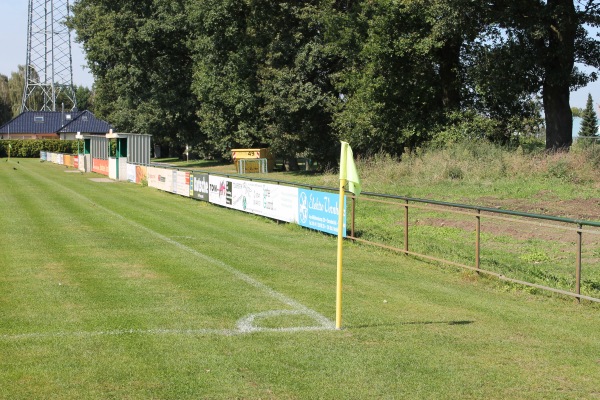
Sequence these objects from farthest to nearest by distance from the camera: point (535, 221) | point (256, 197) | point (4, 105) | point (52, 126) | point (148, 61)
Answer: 1. point (4, 105)
2. point (52, 126)
3. point (148, 61)
4. point (256, 197)
5. point (535, 221)

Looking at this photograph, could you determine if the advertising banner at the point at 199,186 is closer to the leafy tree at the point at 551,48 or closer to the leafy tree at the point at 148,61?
the leafy tree at the point at 551,48

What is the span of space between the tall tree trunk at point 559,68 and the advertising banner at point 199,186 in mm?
14276

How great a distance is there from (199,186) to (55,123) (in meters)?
89.2

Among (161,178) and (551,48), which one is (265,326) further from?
(161,178)

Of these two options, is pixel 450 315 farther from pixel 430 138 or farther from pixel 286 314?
pixel 430 138

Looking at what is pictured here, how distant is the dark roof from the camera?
102062 mm

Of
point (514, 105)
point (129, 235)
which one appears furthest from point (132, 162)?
point (129, 235)

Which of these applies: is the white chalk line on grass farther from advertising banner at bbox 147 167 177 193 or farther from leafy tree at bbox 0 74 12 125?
leafy tree at bbox 0 74 12 125

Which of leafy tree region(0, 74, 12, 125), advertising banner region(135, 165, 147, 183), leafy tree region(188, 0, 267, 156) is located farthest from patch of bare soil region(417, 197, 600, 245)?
leafy tree region(0, 74, 12, 125)

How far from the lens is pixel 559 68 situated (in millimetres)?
27875

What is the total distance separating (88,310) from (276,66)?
35605mm

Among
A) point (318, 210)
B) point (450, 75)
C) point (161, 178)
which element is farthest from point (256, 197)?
point (450, 75)

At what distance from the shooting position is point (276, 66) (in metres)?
43.4

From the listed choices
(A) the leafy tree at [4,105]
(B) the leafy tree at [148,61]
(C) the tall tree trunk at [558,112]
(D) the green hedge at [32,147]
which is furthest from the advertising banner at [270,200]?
(A) the leafy tree at [4,105]
